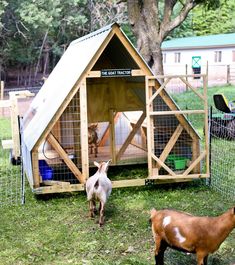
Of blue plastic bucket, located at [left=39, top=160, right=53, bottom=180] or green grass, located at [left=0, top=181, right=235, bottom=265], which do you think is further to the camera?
blue plastic bucket, located at [left=39, top=160, right=53, bottom=180]

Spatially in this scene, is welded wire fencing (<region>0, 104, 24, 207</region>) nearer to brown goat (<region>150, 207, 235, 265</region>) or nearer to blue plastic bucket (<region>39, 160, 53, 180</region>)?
blue plastic bucket (<region>39, 160, 53, 180</region>)

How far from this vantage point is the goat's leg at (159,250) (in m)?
4.48

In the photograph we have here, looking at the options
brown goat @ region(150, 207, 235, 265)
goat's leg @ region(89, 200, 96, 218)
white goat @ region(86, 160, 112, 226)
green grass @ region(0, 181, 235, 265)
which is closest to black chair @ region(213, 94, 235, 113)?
green grass @ region(0, 181, 235, 265)

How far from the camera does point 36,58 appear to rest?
38.2 m

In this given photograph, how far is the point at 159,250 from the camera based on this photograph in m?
4.55

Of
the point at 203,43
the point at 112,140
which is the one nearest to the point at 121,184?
the point at 112,140

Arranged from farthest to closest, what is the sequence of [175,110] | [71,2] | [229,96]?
[71,2], [229,96], [175,110]

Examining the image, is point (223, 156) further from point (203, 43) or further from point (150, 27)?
point (203, 43)

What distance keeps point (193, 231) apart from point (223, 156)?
247 inches

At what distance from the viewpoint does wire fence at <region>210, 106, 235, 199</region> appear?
312 inches

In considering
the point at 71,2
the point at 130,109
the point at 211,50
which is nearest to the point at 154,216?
the point at 130,109

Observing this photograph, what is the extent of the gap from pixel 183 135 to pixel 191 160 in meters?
0.48

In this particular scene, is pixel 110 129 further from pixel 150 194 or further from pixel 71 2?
pixel 71 2

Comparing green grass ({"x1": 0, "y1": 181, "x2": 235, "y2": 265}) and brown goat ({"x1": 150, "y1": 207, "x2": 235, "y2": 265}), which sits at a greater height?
brown goat ({"x1": 150, "y1": 207, "x2": 235, "y2": 265})
